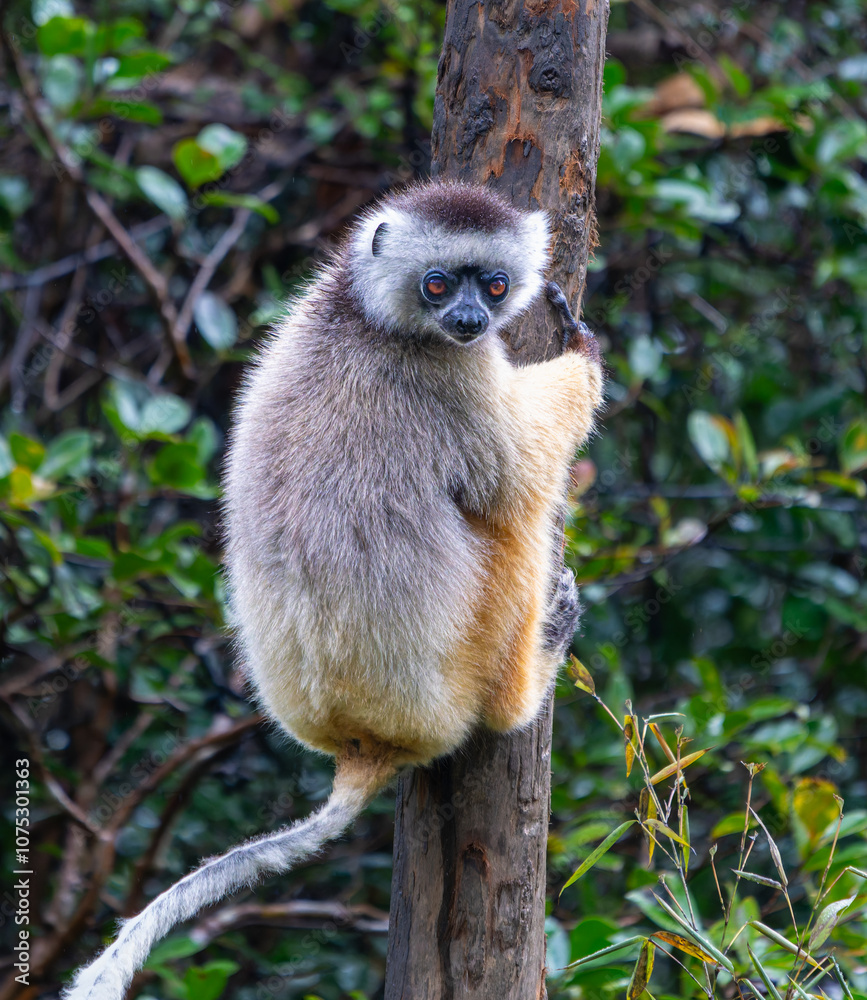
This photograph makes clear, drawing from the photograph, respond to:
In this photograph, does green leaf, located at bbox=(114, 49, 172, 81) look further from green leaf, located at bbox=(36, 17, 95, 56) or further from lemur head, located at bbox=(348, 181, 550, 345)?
lemur head, located at bbox=(348, 181, 550, 345)

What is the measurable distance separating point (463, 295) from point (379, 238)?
415mm

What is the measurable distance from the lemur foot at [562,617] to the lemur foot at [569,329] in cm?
85

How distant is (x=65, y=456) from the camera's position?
4359 millimetres

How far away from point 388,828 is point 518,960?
229cm

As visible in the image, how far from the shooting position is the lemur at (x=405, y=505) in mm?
3111

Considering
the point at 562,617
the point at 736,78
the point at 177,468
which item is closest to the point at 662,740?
the point at 562,617

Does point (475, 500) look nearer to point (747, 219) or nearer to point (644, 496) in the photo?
point (644, 496)

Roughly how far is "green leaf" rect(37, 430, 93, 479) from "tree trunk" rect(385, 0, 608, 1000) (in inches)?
80.7

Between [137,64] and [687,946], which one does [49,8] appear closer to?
[137,64]

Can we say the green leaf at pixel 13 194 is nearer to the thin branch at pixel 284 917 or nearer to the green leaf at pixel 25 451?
the green leaf at pixel 25 451

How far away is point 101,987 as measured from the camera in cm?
267

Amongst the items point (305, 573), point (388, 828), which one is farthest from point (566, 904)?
point (305, 573)

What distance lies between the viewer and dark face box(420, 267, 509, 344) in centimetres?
326

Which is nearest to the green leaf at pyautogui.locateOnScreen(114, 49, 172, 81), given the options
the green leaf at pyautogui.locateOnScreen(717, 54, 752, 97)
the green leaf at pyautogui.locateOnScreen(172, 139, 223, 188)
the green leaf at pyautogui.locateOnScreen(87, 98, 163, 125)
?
the green leaf at pyautogui.locateOnScreen(87, 98, 163, 125)
